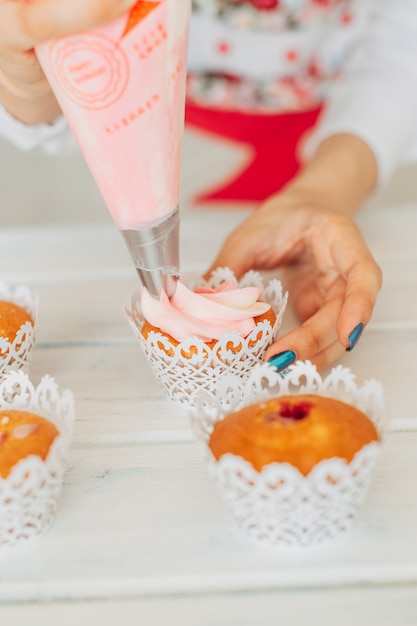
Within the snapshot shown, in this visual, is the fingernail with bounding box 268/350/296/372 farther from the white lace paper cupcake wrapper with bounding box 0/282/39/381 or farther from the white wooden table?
the white lace paper cupcake wrapper with bounding box 0/282/39/381

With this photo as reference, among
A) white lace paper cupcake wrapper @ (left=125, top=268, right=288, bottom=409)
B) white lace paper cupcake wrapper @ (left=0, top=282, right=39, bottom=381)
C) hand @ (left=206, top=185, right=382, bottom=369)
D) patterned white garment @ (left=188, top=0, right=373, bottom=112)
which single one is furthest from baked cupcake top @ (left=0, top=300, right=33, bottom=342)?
patterned white garment @ (left=188, top=0, right=373, bottom=112)

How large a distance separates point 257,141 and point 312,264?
585mm

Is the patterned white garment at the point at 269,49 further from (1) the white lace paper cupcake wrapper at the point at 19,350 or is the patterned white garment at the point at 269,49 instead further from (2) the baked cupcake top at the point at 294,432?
(2) the baked cupcake top at the point at 294,432

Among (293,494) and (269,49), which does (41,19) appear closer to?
(293,494)

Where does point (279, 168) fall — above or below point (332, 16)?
below

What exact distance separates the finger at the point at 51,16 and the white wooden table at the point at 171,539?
342 mm

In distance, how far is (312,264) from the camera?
3.06ft

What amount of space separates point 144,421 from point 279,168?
2.97ft

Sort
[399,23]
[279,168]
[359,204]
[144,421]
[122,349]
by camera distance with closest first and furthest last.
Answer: [144,421], [122,349], [359,204], [399,23], [279,168]

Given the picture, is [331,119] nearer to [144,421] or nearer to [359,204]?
[359,204]

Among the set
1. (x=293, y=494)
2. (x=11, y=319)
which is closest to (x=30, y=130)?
(x=11, y=319)

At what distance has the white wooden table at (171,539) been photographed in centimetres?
53

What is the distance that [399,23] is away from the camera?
128 cm

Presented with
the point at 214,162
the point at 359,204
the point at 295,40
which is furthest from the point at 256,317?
the point at 214,162
